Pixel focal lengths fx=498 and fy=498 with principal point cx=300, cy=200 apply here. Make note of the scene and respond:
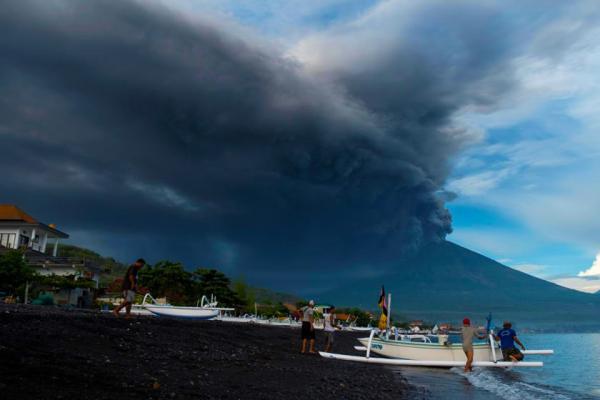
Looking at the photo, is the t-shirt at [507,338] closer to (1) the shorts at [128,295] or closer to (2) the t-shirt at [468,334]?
(2) the t-shirt at [468,334]

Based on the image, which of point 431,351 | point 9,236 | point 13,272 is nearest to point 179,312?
point 13,272

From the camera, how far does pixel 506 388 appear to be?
21328 millimetres

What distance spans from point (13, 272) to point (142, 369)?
39353mm

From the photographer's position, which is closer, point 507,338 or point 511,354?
point 511,354

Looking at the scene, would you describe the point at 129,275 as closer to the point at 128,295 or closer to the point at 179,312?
the point at 128,295

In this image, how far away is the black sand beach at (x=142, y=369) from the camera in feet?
28.8

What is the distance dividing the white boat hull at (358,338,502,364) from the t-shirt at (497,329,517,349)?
101 inches

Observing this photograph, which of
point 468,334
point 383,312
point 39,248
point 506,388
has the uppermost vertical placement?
point 39,248

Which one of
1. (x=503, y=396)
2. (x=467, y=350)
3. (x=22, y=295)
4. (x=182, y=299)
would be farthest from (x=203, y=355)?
(x=182, y=299)

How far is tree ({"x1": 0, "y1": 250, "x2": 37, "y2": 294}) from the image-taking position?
Answer: 144 feet

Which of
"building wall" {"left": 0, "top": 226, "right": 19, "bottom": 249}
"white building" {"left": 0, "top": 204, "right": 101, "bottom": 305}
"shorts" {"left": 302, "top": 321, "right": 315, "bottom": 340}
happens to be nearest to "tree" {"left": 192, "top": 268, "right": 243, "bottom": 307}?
"white building" {"left": 0, "top": 204, "right": 101, "bottom": 305}

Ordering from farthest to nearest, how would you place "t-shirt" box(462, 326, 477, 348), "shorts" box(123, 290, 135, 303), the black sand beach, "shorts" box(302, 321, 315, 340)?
"t-shirt" box(462, 326, 477, 348) < "shorts" box(302, 321, 315, 340) < "shorts" box(123, 290, 135, 303) < the black sand beach

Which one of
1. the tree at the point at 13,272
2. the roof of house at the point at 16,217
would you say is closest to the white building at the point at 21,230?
the roof of house at the point at 16,217

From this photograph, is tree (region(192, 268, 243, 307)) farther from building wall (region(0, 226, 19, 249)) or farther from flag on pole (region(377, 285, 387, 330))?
flag on pole (region(377, 285, 387, 330))
